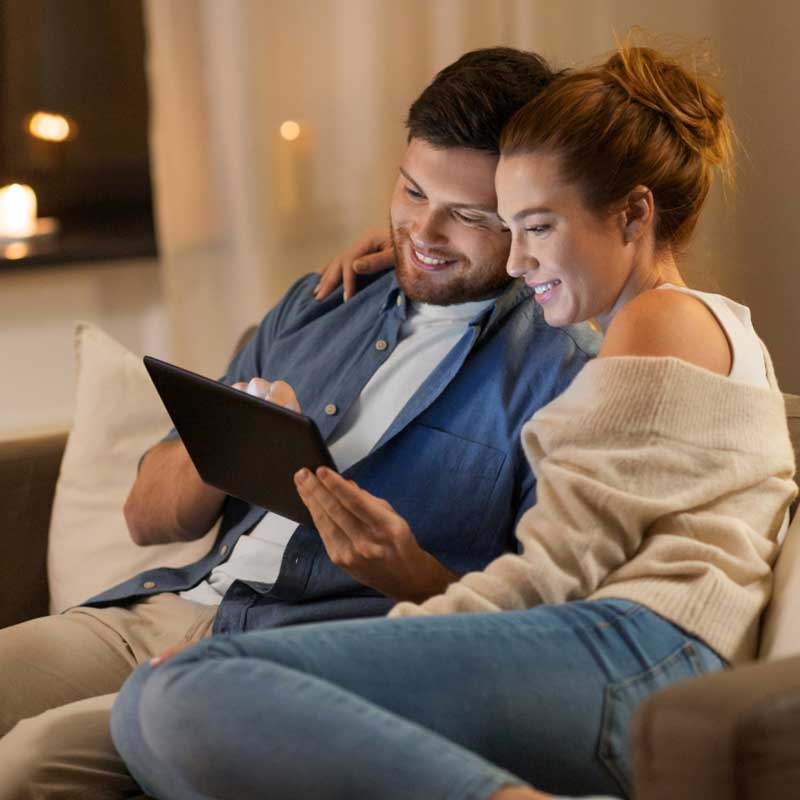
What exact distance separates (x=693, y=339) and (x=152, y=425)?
0.90 meters

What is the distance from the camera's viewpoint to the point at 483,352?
1609 millimetres

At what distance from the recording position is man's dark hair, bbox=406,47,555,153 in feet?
5.17

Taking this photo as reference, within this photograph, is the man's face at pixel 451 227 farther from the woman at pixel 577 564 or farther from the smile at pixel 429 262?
the woman at pixel 577 564

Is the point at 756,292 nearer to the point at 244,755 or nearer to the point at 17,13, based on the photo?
the point at 17,13

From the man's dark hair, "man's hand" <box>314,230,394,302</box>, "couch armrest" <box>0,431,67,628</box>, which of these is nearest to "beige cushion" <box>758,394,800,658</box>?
the man's dark hair

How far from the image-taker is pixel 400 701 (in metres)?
1.13

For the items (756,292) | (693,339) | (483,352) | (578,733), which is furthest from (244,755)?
(756,292)

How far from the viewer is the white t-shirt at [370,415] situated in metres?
1.61

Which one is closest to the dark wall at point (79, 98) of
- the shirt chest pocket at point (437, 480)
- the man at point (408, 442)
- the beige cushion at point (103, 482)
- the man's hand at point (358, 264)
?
the beige cushion at point (103, 482)

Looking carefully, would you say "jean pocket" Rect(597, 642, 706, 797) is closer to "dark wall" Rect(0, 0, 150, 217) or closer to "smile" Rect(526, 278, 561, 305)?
"smile" Rect(526, 278, 561, 305)

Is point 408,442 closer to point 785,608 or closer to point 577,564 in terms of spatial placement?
point 577,564

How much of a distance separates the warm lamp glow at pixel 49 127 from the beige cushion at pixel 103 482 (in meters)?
0.73

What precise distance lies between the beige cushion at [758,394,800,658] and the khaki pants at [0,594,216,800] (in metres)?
0.65

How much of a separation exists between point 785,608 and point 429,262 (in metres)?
0.62
